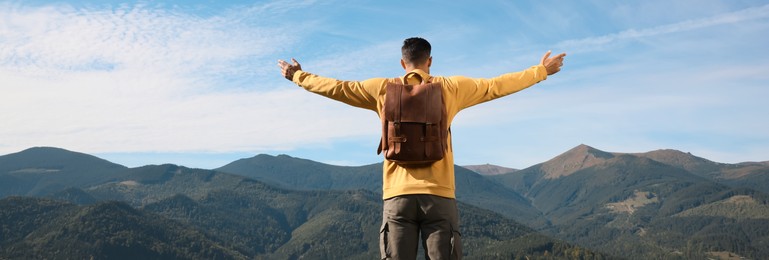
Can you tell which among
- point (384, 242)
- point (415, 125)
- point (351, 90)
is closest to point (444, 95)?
point (415, 125)

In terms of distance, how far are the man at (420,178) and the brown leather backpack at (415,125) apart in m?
0.26

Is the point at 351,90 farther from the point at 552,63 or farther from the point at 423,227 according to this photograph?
the point at 552,63

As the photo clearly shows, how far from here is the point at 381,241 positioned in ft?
25.8

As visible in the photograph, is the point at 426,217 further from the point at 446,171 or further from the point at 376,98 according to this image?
the point at 376,98

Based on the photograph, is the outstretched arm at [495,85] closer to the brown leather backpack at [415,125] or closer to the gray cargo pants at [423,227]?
the brown leather backpack at [415,125]

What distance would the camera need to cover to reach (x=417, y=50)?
27.0ft

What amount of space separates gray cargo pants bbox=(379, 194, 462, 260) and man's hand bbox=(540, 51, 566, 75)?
2.54m

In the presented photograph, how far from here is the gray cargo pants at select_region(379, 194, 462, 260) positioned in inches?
304

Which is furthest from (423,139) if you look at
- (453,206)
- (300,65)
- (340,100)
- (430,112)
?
(300,65)

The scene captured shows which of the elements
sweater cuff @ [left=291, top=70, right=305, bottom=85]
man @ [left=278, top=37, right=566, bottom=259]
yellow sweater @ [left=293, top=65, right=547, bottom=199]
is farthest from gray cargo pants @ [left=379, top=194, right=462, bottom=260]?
sweater cuff @ [left=291, top=70, right=305, bottom=85]

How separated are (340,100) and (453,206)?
6.40 feet

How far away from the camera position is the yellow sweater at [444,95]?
25.7 ft

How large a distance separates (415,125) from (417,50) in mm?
1062

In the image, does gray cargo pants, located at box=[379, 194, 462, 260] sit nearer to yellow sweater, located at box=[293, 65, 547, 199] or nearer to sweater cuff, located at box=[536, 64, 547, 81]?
yellow sweater, located at box=[293, 65, 547, 199]
